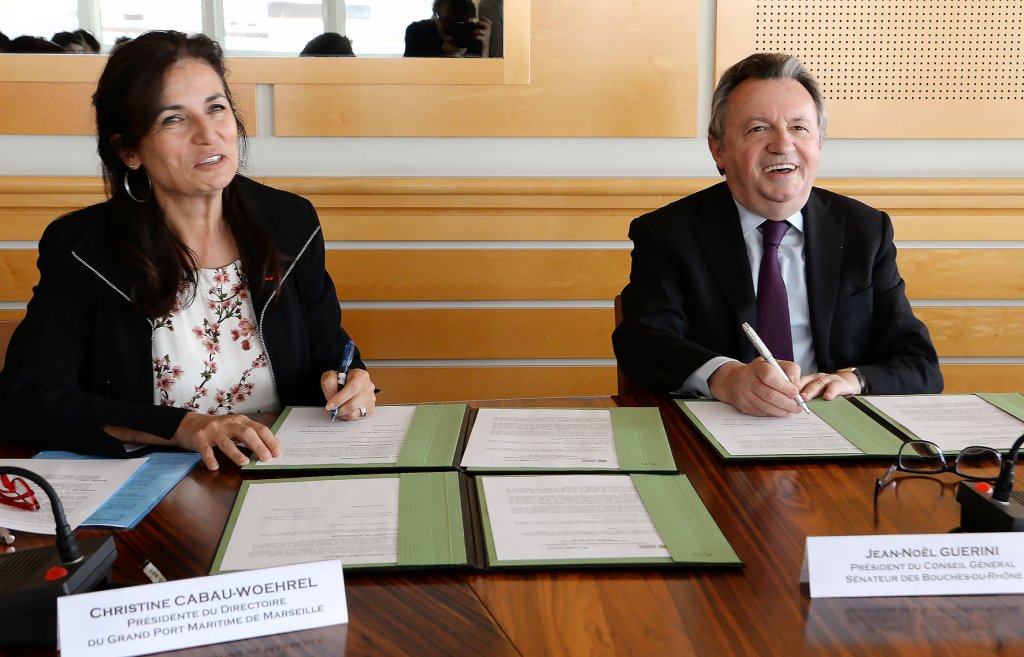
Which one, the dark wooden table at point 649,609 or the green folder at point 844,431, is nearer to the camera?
the dark wooden table at point 649,609

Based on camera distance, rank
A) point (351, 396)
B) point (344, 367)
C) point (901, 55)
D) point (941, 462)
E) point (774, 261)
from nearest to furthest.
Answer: point (941, 462) → point (351, 396) → point (344, 367) → point (774, 261) → point (901, 55)

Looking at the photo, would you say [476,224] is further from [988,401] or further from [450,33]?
[988,401]

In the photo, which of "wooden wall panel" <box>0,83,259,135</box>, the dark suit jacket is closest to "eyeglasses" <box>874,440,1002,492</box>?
the dark suit jacket

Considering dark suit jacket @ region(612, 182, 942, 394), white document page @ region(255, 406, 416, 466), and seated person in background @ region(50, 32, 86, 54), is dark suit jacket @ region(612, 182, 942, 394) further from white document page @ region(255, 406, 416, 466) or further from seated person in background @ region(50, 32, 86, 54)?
seated person in background @ region(50, 32, 86, 54)

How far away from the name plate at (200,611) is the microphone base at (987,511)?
2.42ft

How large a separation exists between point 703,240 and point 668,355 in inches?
14.7

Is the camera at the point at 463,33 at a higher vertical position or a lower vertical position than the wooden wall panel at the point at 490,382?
higher

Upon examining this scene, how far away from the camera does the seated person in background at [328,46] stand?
286 cm

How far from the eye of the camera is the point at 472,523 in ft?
3.64

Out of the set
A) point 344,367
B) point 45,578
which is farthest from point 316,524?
point 344,367

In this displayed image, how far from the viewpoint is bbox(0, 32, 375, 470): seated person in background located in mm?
1776

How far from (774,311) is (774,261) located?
12 cm

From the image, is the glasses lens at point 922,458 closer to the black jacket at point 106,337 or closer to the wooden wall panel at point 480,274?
the black jacket at point 106,337

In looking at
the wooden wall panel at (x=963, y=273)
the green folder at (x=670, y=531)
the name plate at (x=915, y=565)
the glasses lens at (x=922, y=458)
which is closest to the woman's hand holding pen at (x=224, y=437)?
the green folder at (x=670, y=531)
